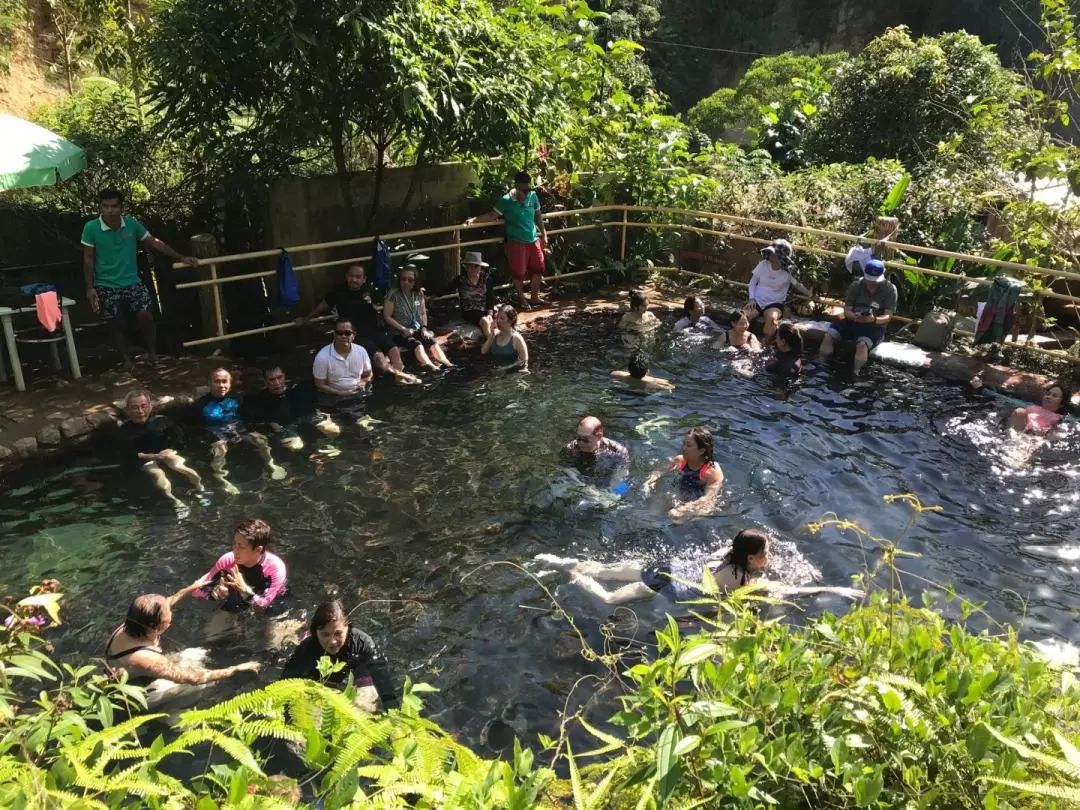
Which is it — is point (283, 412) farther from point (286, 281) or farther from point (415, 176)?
point (415, 176)

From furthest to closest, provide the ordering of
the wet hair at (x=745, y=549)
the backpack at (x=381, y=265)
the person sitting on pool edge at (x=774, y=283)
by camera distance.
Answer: the person sitting on pool edge at (x=774, y=283) < the backpack at (x=381, y=265) < the wet hair at (x=745, y=549)

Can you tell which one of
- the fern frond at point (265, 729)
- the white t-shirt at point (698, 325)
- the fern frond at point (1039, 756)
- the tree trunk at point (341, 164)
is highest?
the tree trunk at point (341, 164)

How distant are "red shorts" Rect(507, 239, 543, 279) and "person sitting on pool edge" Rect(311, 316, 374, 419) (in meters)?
3.57

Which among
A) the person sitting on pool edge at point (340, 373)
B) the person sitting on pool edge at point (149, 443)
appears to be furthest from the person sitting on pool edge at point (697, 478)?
the person sitting on pool edge at point (149, 443)

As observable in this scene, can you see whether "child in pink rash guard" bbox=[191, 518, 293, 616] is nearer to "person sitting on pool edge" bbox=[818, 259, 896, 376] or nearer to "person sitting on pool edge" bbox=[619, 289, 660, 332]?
"person sitting on pool edge" bbox=[619, 289, 660, 332]

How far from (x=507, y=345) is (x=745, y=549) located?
568 cm

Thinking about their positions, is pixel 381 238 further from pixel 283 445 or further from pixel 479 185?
pixel 283 445

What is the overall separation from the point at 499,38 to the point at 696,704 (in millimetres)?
10251

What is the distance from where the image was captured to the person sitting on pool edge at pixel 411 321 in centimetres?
1070

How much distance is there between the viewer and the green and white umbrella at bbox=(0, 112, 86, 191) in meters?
8.25

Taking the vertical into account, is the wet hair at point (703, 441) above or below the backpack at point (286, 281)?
below

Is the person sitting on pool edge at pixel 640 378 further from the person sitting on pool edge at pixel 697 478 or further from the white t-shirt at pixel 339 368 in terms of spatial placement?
the white t-shirt at pixel 339 368

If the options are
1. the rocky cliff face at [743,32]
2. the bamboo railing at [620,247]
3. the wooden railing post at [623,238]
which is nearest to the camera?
the bamboo railing at [620,247]

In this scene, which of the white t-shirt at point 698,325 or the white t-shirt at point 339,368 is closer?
the white t-shirt at point 339,368
